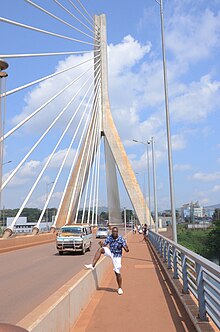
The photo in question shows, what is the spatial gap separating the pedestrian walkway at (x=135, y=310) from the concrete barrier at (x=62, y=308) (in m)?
0.20

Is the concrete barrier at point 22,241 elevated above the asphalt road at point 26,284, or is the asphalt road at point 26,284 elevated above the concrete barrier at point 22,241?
the concrete barrier at point 22,241

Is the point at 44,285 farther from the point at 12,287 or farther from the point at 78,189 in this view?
the point at 78,189

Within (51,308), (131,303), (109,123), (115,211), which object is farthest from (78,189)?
(51,308)

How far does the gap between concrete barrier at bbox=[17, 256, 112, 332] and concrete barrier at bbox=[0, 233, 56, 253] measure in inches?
636

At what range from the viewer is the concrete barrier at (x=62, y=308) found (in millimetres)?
4240

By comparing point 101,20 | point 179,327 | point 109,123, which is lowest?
point 179,327

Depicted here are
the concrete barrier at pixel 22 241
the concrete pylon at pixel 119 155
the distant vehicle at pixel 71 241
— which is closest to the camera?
the distant vehicle at pixel 71 241

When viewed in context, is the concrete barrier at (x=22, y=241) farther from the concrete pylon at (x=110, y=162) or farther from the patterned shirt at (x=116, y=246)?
the patterned shirt at (x=116, y=246)

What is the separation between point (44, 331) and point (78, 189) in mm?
37956

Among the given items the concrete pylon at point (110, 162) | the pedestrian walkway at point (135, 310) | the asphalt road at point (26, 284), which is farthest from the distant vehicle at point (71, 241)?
the concrete pylon at point (110, 162)

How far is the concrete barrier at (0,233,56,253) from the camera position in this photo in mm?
23650

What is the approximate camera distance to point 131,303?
7.86 meters

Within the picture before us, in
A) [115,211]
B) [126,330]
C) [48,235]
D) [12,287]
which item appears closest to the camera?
[126,330]

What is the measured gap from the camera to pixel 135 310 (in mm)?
7250
